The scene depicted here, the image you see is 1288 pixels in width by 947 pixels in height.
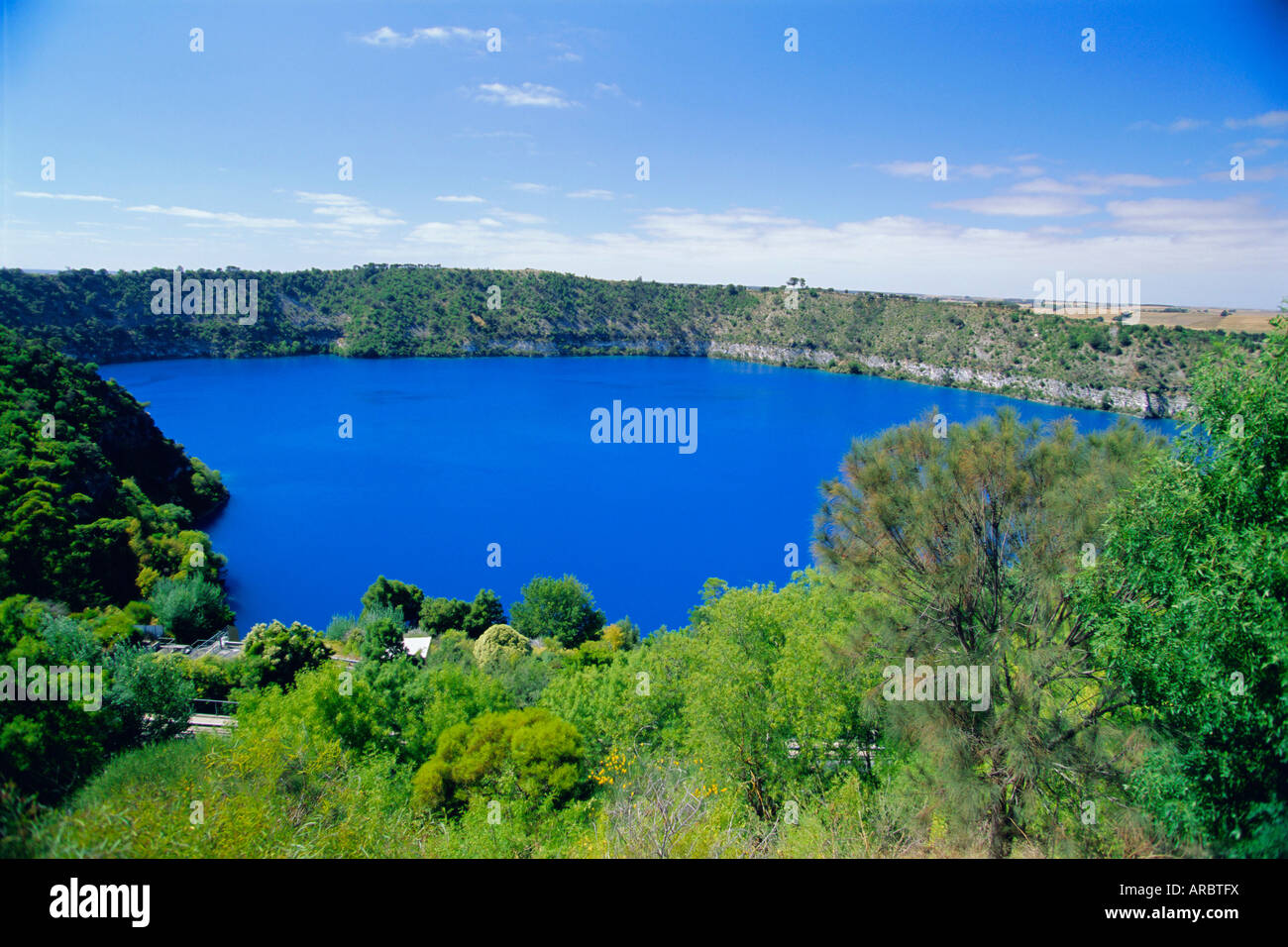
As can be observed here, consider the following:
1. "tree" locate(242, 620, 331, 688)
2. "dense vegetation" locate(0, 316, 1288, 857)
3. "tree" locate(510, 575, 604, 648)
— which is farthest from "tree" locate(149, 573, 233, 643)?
"dense vegetation" locate(0, 316, 1288, 857)

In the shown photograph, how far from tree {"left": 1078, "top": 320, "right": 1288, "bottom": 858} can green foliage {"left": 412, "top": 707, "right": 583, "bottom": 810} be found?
256 inches

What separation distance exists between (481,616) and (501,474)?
24373 millimetres

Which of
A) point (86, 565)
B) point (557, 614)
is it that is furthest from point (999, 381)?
point (86, 565)

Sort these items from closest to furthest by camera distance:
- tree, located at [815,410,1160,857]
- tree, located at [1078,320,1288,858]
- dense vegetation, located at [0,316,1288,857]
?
tree, located at [1078,320,1288,858] → dense vegetation, located at [0,316,1288,857] → tree, located at [815,410,1160,857]

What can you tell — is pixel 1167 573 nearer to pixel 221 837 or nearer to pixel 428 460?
pixel 221 837

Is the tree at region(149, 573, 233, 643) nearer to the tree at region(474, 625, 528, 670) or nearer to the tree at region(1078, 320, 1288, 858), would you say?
the tree at region(474, 625, 528, 670)

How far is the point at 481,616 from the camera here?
21.7m

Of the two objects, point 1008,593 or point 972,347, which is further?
point 972,347

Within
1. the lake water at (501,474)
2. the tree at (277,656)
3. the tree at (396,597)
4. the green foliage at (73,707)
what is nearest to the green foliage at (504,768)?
the green foliage at (73,707)

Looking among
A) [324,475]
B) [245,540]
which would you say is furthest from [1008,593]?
[324,475]

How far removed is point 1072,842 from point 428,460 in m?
46.9

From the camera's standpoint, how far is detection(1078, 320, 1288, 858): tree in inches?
185

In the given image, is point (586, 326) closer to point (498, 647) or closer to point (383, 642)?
point (498, 647)
